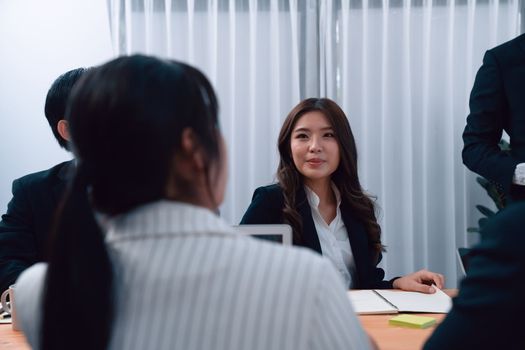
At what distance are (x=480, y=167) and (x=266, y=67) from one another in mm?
1430

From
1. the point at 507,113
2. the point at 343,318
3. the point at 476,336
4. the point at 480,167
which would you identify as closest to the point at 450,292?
the point at 480,167

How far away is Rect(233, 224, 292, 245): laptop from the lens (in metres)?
1.58

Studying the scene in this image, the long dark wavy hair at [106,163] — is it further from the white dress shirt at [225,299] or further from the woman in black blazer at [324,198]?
the woman in black blazer at [324,198]

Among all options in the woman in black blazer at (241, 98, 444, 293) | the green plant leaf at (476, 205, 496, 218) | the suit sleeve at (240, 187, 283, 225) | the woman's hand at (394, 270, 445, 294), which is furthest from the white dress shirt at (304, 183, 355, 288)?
the green plant leaf at (476, 205, 496, 218)

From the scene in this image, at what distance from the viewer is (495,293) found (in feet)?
2.63

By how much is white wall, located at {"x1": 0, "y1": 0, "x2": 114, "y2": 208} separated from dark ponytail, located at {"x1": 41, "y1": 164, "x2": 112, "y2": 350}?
9.64ft

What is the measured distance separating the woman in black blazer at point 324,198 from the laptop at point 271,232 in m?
0.68

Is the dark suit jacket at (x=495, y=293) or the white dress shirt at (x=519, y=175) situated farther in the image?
the white dress shirt at (x=519, y=175)

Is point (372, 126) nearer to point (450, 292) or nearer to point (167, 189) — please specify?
point (450, 292)

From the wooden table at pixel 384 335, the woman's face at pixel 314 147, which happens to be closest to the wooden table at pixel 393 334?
the wooden table at pixel 384 335

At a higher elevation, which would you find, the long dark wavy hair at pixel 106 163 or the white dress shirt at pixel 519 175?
the long dark wavy hair at pixel 106 163

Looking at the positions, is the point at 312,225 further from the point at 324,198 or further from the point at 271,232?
the point at 271,232

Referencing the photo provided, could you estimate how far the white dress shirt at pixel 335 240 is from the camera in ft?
7.41

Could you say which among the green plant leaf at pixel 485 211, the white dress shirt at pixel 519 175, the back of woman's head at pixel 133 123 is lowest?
the green plant leaf at pixel 485 211
